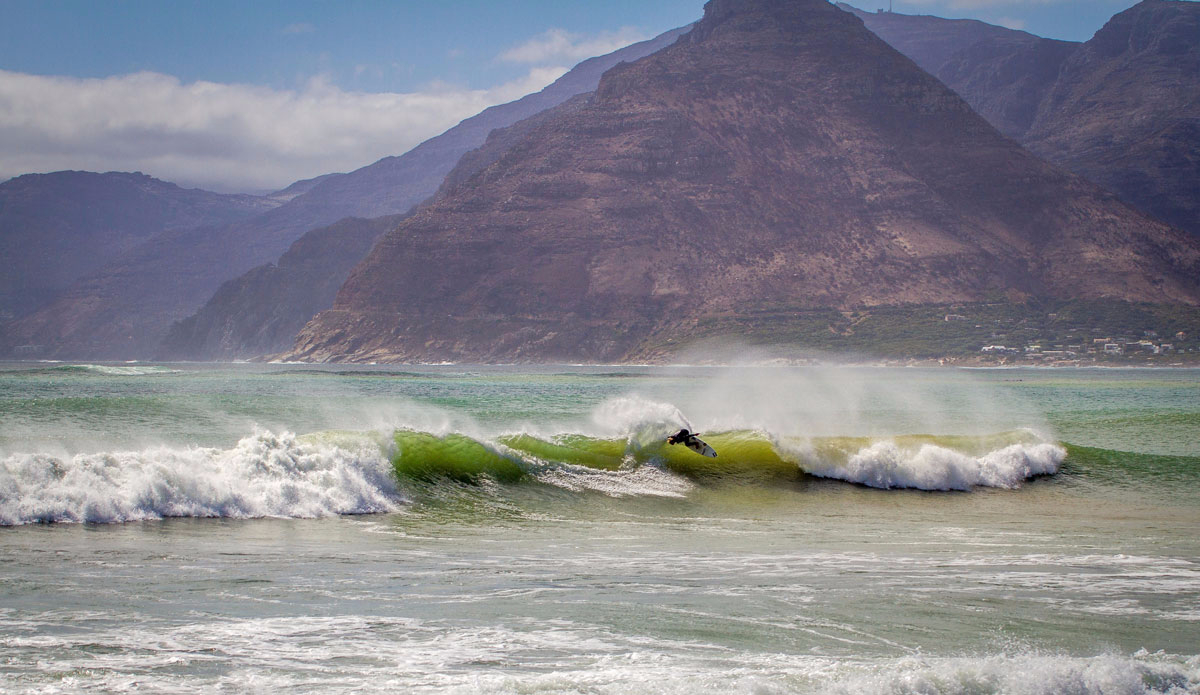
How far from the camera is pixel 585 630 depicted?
1006 centimetres

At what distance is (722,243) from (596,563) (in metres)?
168

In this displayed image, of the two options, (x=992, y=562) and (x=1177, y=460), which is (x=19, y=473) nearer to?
(x=992, y=562)

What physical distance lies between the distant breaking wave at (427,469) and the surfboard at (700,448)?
0.26 m

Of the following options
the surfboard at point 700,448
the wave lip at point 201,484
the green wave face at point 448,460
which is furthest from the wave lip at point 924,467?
the wave lip at point 201,484

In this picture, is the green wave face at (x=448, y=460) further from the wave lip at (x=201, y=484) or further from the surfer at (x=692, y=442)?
the surfer at (x=692, y=442)

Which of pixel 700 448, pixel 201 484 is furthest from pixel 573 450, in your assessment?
pixel 201 484

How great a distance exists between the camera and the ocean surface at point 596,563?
8.74 m

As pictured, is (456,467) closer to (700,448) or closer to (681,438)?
(681,438)

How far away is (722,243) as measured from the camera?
179125mm

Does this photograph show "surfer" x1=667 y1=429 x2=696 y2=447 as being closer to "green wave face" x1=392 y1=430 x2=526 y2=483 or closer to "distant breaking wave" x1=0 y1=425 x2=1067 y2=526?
"distant breaking wave" x1=0 y1=425 x2=1067 y2=526

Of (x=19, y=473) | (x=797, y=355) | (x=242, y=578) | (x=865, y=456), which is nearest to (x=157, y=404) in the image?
(x=19, y=473)

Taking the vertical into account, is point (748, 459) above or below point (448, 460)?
below

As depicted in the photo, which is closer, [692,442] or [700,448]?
[692,442]

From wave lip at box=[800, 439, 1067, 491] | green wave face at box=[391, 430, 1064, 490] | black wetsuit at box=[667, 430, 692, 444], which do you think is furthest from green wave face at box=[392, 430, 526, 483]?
wave lip at box=[800, 439, 1067, 491]
